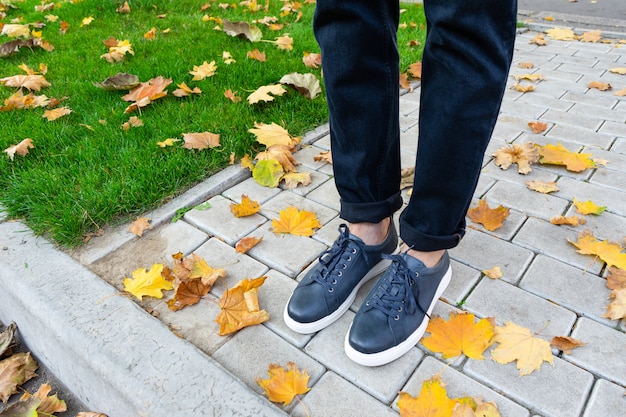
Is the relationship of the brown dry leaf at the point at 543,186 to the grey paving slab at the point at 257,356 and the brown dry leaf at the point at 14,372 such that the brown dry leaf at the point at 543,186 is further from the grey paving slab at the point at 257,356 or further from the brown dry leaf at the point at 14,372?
the brown dry leaf at the point at 14,372

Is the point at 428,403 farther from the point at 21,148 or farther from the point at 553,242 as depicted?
the point at 21,148

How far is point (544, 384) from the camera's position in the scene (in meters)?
1.22

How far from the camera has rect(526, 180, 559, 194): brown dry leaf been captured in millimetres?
1945

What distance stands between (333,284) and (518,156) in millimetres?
1227

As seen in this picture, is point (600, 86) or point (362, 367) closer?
point (362, 367)

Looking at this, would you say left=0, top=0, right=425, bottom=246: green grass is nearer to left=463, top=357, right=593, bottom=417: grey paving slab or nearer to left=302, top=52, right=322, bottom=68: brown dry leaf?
left=302, top=52, right=322, bottom=68: brown dry leaf

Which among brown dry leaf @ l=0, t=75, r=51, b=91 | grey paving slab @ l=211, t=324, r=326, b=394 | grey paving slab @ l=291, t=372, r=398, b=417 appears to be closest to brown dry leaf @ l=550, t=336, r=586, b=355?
grey paving slab @ l=291, t=372, r=398, b=417

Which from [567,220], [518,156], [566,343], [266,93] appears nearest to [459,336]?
[566,343]

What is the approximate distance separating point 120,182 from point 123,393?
92 cm

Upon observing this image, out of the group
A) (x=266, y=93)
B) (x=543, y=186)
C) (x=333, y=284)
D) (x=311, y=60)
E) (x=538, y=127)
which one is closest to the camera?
(x=333, y=284)

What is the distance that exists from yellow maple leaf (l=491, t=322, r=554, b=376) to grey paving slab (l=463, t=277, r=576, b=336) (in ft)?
0.14

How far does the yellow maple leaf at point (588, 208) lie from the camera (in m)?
1.81

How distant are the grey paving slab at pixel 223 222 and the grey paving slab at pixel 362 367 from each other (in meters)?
0.55

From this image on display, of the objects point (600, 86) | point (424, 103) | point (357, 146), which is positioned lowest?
point (600, 86)
